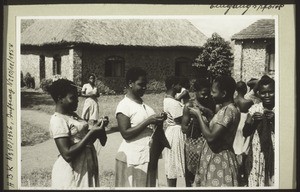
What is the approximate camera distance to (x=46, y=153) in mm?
5652

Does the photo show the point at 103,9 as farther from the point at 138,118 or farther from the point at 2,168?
the point at 2,168

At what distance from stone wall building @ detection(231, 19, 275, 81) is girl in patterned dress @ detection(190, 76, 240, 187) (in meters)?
0.34

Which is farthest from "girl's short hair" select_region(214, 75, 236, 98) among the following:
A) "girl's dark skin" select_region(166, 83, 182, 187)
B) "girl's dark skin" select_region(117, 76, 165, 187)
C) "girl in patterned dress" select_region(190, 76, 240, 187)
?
"girl's dark skin" select_region(117, 76, 165, 187)

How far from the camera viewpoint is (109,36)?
5695mm

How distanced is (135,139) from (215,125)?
101 centimetres

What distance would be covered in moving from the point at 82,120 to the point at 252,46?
2.38m

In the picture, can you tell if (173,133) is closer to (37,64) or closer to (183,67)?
(183,67)

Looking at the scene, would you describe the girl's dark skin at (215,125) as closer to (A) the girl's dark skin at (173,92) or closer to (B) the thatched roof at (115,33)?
(A) the girl's dark skin at (173,92)

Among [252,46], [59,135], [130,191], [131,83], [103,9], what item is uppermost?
[103,9]

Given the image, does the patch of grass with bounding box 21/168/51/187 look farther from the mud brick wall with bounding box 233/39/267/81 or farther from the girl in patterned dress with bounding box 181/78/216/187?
the mud brick wall with bounding box 233/39/267/81

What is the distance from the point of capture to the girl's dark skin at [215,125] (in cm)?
534

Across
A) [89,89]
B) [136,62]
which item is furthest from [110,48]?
[89,89]

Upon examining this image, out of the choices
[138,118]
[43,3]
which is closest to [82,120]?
[138,118]

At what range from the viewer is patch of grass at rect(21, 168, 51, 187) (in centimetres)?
570
